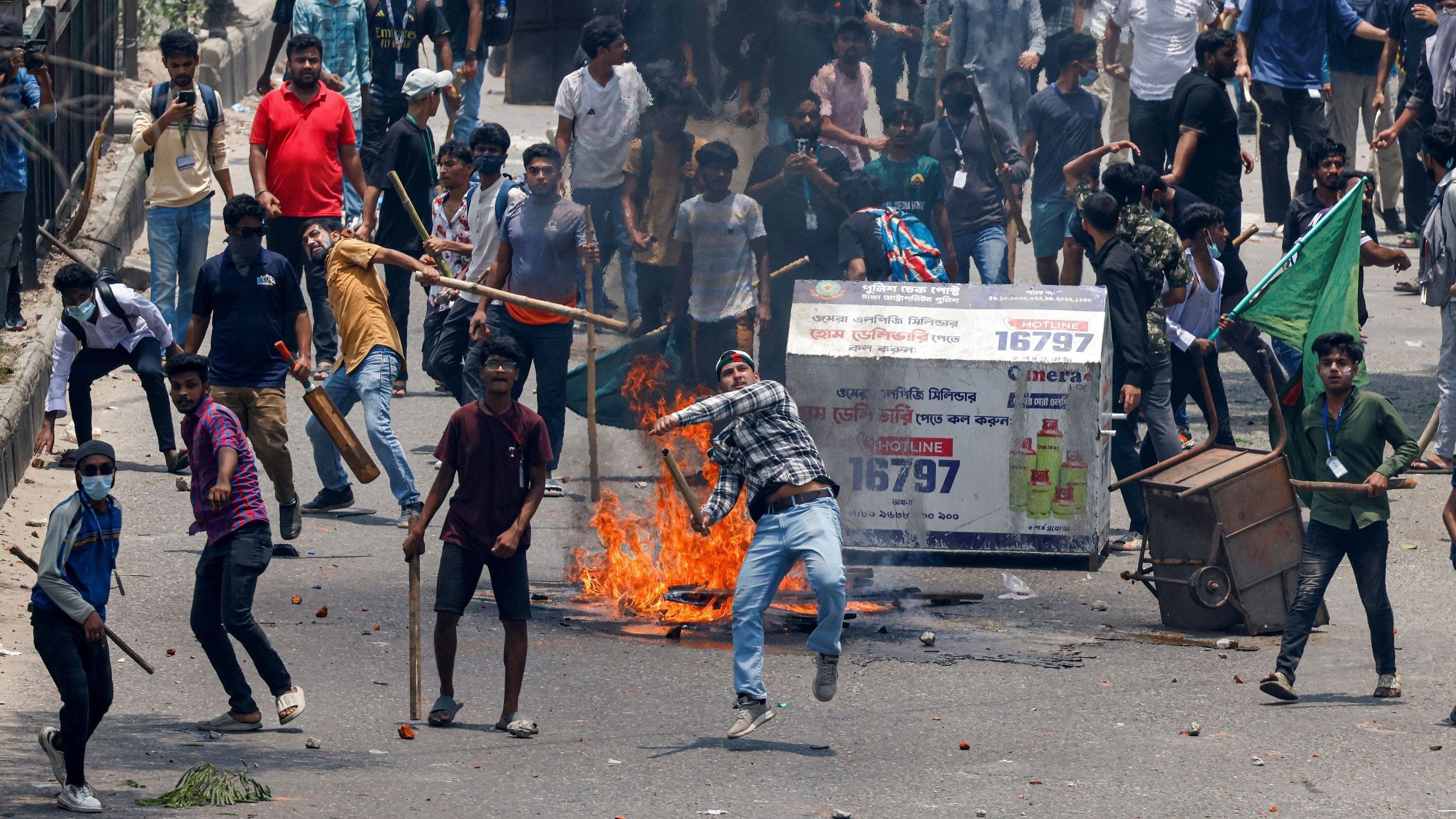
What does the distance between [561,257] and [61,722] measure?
16.1ft

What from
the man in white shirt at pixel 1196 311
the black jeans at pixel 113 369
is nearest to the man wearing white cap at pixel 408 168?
the black jeans at pixel 113 369

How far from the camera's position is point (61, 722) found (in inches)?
253

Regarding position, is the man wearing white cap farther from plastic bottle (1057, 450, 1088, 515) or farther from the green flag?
the green flag

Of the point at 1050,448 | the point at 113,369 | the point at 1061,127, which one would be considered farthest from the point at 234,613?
the point at 1061,127

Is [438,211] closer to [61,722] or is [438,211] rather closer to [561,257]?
[561,257]

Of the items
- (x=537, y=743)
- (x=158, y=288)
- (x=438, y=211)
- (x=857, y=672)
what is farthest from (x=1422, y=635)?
(x=158, y=288)

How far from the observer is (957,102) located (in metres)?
12.9

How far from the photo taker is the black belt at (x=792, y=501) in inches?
306

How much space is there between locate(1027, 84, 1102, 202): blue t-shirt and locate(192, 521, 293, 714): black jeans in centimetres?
737

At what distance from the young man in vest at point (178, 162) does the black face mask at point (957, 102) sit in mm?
4613

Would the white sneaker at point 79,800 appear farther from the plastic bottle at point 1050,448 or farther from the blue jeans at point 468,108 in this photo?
the blue jeans at point 468,108

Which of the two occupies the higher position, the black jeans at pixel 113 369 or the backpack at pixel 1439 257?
the backpack at pixel 1439 257

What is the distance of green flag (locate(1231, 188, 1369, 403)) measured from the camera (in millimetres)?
9734

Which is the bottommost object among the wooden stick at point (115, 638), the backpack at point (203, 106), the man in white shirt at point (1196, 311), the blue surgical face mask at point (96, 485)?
the wooden stick at point (115, 638)
